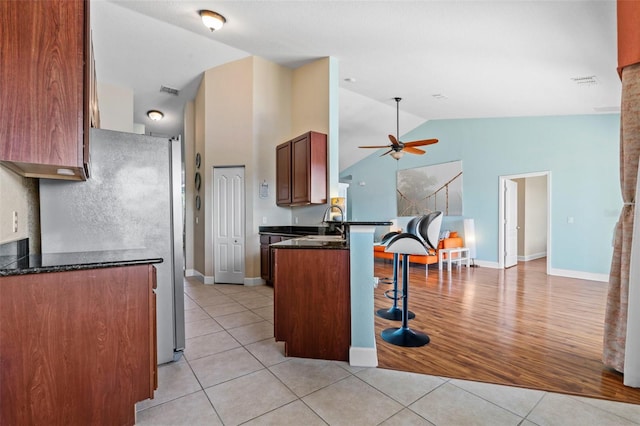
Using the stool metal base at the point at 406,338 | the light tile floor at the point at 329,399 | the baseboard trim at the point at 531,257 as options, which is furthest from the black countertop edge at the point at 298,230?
the baseboard trim at the point at 531,257

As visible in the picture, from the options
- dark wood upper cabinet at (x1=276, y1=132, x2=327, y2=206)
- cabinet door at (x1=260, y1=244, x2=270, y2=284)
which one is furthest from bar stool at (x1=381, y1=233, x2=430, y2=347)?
cabinet door at (x1=260, y1=244, x2=270, y2=284)

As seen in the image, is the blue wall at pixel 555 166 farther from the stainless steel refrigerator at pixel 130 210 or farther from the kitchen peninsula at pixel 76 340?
the kitchen peninsula at pixel 76 340

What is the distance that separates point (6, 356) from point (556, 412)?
2762 mm

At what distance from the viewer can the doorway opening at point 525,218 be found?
667 cm

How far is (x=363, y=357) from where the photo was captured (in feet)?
7.40

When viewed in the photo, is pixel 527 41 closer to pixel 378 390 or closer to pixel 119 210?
pixel 378 390

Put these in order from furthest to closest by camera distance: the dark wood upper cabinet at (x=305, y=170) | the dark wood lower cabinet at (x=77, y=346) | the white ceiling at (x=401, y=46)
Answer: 1. the dark wood upper cabinet at (x=305, y=170)
2. the white ceiling at (x=401, y=46)
3. the dark wood lower cabinet at (x=77, y=346)

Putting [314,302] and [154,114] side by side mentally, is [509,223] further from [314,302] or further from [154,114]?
[154,114]

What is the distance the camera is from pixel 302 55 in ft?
15.2

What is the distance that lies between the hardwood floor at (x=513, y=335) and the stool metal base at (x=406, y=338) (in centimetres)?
7

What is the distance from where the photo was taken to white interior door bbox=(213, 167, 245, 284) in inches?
197

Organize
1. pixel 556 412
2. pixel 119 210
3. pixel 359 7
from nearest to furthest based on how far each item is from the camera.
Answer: pixel 556 412 → pixel 119 210 → pixel 359 7

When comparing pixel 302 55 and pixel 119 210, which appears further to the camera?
pixel 302 55

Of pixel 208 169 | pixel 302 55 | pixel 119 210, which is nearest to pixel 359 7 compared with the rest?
pixel 302 55
